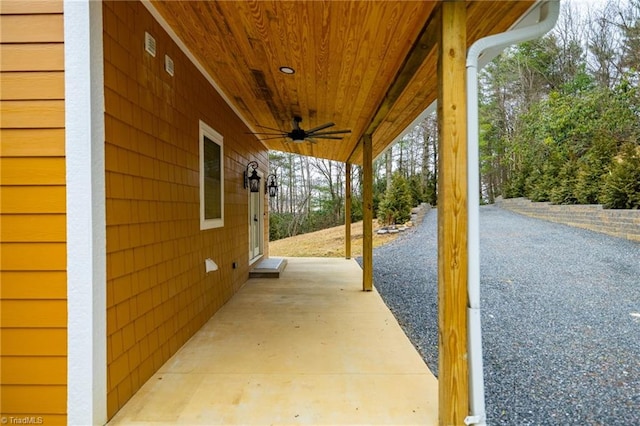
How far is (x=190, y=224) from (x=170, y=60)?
1.50 metres

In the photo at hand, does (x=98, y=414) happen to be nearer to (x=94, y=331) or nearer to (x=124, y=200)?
(x=94, y=331)

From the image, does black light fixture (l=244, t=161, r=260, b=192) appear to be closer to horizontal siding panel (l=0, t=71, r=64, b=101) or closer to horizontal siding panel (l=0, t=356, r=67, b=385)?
horizontal siding panel (l=0, t=71, r=64, b=101)

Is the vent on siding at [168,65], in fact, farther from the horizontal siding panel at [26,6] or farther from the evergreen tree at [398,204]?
the evergreen tree at [398,204]

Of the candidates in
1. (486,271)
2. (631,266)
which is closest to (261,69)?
(486,271)

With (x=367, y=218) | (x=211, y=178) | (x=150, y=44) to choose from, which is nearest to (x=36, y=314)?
(x=150, y=44)

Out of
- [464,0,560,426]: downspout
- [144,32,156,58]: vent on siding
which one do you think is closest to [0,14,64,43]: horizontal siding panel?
[144,32,156,58]: vent on siding

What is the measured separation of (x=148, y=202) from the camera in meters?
2.44

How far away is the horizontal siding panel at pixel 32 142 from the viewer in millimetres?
1831

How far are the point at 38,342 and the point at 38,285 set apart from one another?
32cm

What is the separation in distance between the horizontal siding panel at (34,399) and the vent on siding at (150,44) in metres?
2.29

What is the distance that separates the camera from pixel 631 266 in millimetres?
5391


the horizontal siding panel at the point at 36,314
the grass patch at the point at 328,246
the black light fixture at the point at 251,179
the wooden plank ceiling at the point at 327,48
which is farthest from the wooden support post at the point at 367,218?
the grass patch at the point at 328,246

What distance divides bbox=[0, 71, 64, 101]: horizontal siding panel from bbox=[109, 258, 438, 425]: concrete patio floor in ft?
6.39

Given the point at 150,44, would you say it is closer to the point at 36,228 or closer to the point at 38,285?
the point at 36,228
